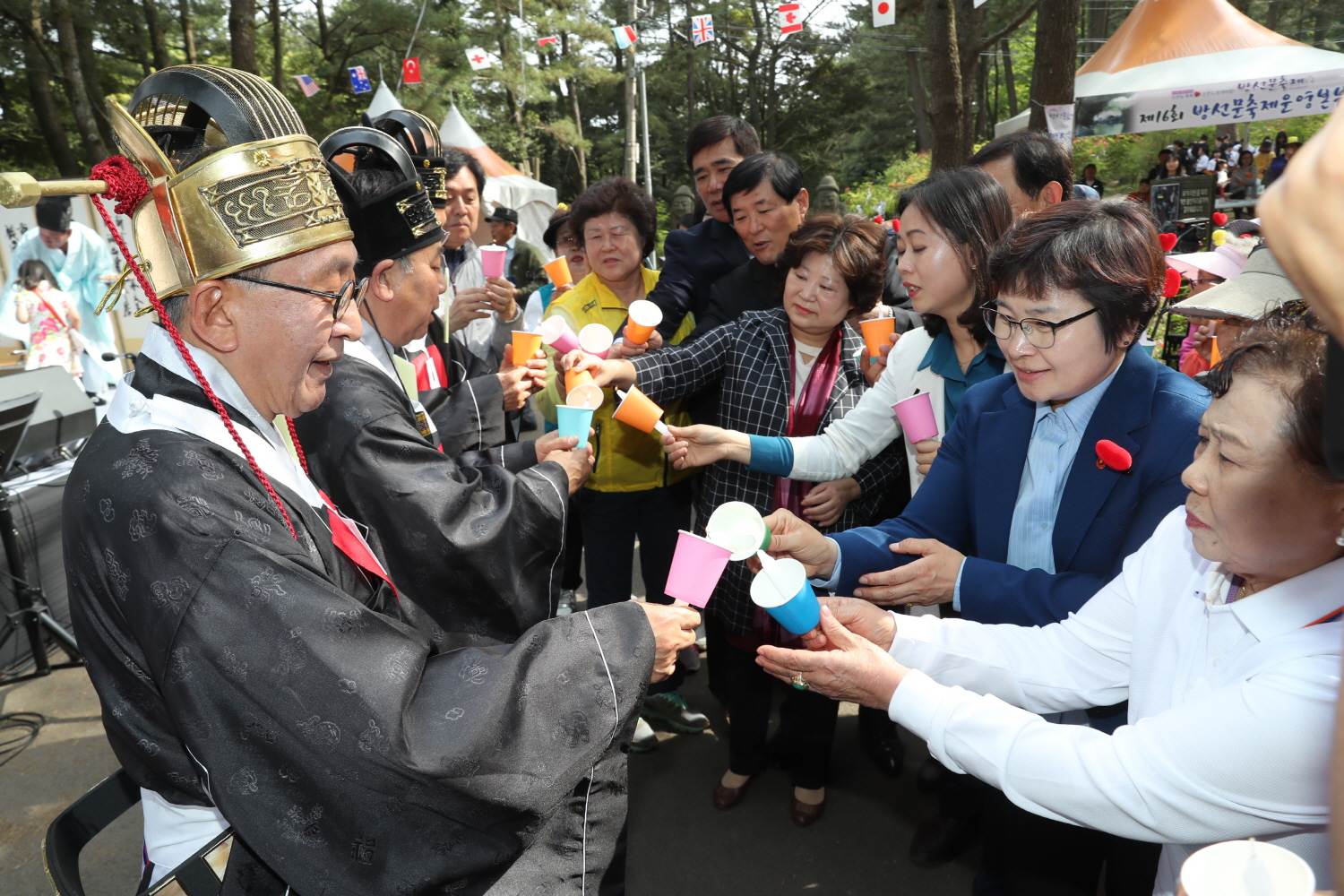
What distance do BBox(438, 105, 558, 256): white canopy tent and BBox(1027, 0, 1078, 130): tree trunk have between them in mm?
9624

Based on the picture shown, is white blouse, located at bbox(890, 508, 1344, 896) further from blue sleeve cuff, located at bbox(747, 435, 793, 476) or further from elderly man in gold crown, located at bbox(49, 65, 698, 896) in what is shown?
blue sleeve cuff, located at bbox(747, 435, 793, 476)

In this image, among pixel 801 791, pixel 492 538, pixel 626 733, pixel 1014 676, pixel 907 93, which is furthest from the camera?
pixel 907 93

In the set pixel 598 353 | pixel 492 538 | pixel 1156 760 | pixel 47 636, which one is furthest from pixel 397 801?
pixel 47 636

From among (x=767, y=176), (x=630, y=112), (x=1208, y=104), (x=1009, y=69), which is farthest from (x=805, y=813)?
(x=1009, y=69)

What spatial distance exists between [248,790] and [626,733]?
2.35 feet

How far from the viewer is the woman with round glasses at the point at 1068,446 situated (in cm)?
210

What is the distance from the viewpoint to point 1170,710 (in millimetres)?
1491

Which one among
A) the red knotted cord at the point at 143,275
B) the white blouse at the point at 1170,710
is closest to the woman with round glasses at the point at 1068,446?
the white blouse at the point at 1170,710

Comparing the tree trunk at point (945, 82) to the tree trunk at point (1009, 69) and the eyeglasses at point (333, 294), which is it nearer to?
the eyeglasses at point (333, 294)

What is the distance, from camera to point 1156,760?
57.5 inches

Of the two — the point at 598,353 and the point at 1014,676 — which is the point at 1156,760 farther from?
the point at 598,353

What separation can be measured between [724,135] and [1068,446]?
10.7 feet

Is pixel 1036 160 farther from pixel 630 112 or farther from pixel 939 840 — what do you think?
pixel 630 112

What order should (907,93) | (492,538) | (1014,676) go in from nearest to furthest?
1. (1014,676)
2. (492,538)
3. (907,93)
